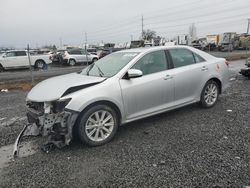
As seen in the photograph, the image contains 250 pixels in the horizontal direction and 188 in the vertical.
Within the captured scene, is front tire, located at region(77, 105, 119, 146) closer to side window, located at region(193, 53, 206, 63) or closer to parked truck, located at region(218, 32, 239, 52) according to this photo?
side window, located at region(193, 53, 206, 63)

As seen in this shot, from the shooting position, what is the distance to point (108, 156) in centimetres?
382

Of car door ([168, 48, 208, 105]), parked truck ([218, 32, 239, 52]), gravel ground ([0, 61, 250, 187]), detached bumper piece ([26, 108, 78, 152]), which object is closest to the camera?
gravel ground ([0, 61, 250, 187])

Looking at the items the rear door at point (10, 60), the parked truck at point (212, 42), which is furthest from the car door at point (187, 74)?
the parked truck at point (212, 42)

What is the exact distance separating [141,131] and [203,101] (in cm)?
197

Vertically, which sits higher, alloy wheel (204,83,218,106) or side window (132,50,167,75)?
side window (132,50,167,75)

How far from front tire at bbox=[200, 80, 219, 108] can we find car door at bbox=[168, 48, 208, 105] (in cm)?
21

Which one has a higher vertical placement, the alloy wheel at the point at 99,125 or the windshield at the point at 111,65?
the windshield at the point at 111,65

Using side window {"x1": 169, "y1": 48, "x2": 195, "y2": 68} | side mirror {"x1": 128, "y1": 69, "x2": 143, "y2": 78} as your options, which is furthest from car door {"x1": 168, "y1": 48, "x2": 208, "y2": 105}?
side mirror {"x1": 128, "y1": 69, "x2": 143, "y2": 78}

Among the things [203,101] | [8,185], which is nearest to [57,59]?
[203,101]

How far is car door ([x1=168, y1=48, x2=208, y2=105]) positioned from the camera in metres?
5.21

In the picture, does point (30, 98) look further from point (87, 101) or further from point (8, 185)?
point (8, 185)

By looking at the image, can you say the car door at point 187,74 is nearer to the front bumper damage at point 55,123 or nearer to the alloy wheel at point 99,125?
the alloy wheel at point 99,125

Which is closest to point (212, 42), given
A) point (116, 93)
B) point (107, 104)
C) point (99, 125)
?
point (116, 93)

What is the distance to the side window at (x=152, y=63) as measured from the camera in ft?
15.7
